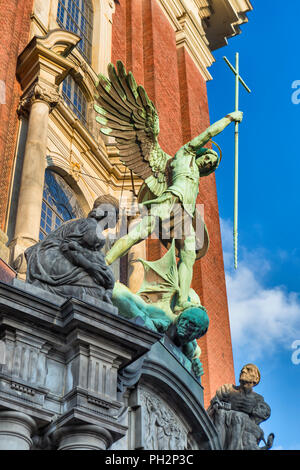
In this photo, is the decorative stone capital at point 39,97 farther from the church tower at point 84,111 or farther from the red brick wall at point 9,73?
the red brick wall at point 9,73

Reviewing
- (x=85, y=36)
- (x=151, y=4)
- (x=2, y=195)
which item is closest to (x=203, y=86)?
(x=151, y=4)

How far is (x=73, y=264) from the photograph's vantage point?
7715mm

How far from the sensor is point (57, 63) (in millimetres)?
13836

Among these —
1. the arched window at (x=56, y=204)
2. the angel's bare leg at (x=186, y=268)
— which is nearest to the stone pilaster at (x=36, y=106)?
the arched window at (x=56, y=204)

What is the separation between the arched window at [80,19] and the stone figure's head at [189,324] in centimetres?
966

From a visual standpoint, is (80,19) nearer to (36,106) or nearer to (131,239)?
(36,106)

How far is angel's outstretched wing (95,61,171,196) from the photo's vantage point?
455 inches

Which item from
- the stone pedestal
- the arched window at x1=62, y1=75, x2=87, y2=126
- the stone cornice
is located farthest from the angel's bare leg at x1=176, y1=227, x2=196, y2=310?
the arched window at x1=62, y1=75, x2=87, y2=126

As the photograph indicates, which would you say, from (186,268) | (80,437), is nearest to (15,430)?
(80,437)

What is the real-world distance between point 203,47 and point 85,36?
19.4 feet
